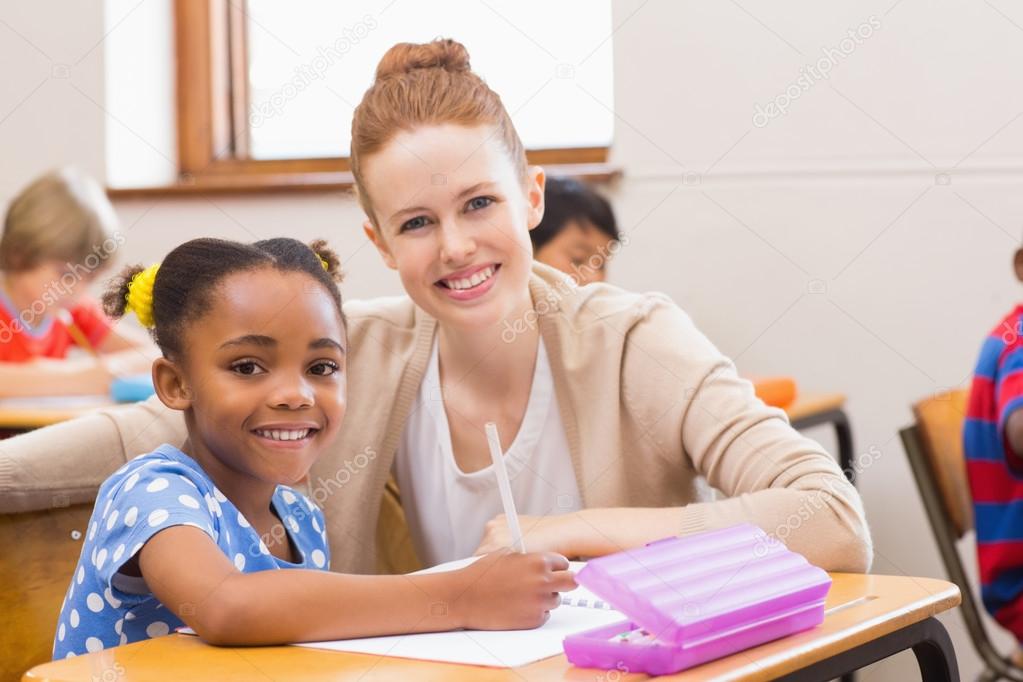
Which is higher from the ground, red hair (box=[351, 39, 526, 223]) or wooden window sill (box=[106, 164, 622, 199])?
wooden window sill (box=[106, 164, 622, 199])

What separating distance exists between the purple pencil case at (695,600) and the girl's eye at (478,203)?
62 cm

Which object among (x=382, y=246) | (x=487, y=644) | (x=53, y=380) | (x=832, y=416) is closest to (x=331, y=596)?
(x=487, y=644)

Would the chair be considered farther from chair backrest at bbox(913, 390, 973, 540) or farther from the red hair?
the red hair

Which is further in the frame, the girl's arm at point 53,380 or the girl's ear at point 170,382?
the girl's arm at point 53,380

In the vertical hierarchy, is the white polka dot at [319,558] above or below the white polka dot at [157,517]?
below

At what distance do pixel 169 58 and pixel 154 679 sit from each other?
3.45 meters

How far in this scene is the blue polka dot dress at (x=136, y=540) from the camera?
109cm

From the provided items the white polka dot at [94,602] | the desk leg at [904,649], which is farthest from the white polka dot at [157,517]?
the desk leg at [904,649]

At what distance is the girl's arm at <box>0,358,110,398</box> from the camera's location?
2.82 metres

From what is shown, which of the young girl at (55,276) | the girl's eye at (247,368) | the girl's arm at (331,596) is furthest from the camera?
the young girl at (55,276)

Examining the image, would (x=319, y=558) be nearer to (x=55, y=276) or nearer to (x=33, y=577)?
(x=33, y=577)

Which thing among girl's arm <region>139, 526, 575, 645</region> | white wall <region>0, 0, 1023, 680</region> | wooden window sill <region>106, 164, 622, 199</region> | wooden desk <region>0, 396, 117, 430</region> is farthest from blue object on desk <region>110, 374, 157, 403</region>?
girl's arm <region>139, 526, 575, 645</region>

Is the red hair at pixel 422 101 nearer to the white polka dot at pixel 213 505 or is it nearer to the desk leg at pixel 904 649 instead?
the white polka dot at pixel 213 505

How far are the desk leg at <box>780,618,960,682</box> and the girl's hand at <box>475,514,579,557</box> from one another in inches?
14.2
